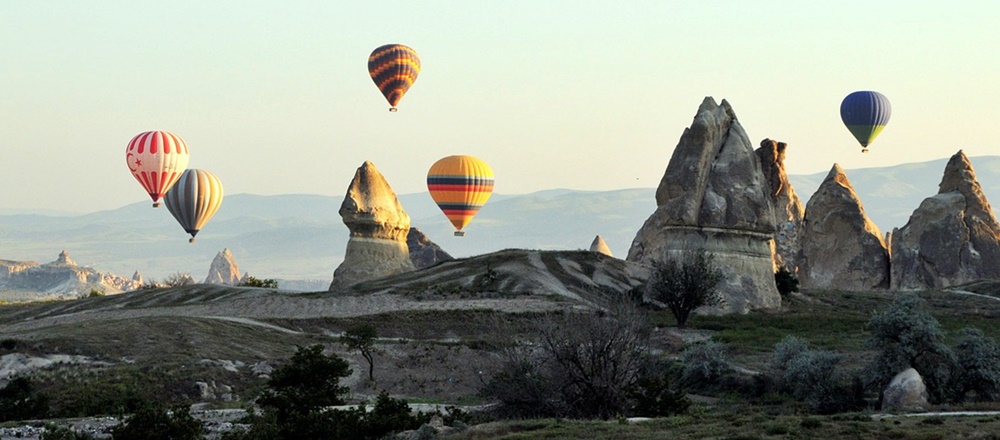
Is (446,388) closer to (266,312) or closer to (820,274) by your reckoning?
(266,312)

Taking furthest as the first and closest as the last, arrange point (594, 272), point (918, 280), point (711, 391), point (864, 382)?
point (918, 280) → point (594, 272) → point (711, 391) → point (864, 382)

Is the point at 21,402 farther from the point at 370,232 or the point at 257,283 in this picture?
the point at 257,283

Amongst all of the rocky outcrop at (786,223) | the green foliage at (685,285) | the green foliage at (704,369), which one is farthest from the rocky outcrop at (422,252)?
the green foliage at (704,369)

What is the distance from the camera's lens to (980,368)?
38250 mm

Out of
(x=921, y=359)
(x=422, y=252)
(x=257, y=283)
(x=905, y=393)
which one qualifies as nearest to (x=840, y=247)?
(x=257, y=283)

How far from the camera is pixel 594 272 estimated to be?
80125 millimetres

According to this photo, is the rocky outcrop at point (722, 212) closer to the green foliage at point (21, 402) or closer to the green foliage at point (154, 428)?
the green foliage at point (21, 402)

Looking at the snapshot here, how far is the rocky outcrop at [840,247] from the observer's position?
104625mm

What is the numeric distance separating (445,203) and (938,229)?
123 ft

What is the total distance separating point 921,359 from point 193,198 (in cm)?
6205

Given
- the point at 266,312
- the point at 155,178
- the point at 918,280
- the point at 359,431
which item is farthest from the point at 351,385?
the point at 918,280

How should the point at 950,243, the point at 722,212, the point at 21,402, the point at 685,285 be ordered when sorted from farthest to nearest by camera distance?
the point at 950,243 < the point at 722,212 < the point at 685,285 < the point at 21,402

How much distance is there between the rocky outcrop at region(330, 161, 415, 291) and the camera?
91.6 m

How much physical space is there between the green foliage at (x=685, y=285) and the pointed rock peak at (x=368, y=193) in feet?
97.7
